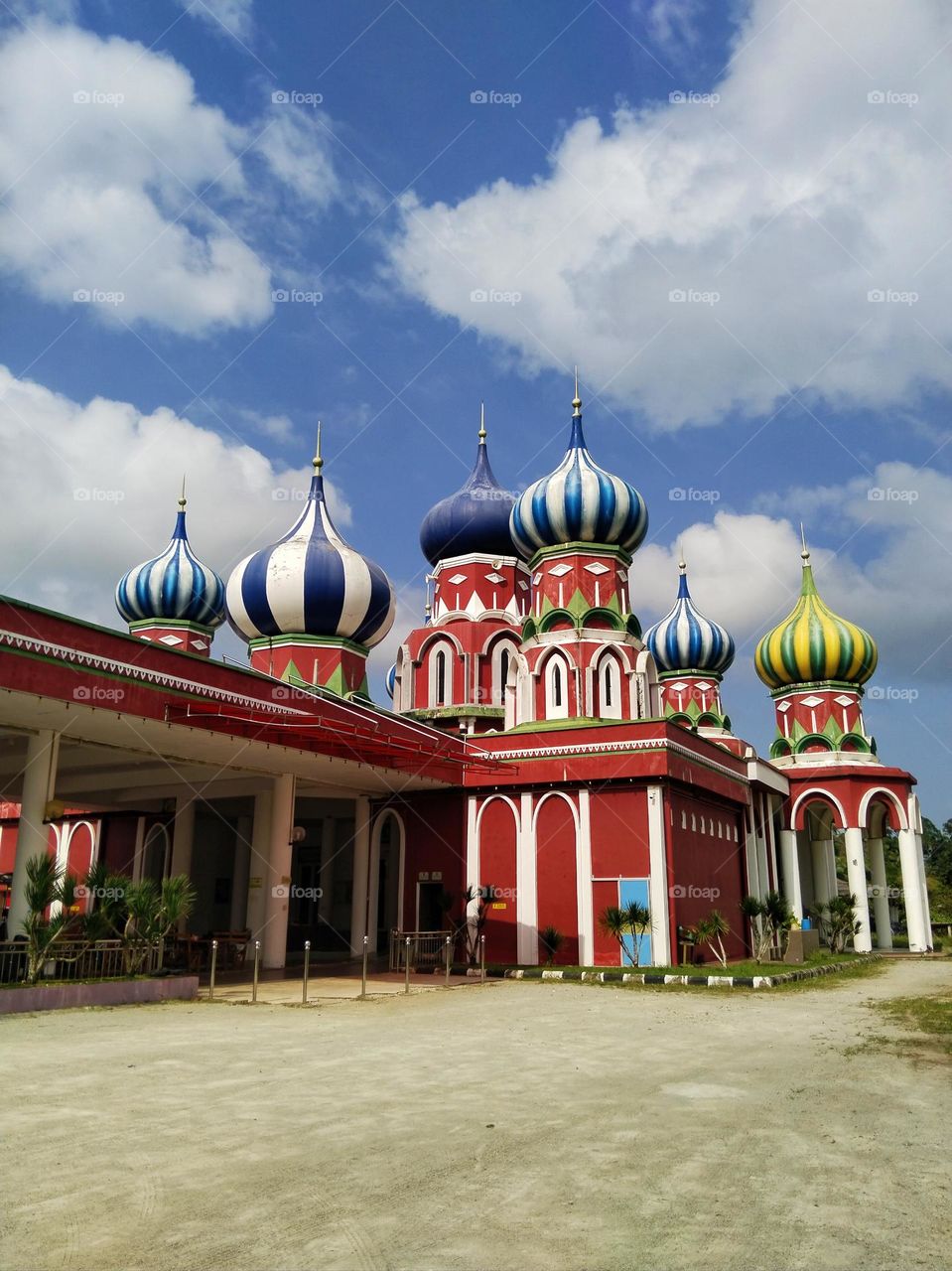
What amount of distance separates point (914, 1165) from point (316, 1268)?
4097mm

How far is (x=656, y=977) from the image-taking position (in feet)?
71.4

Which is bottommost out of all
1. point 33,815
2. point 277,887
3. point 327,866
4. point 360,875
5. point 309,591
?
point 277,887

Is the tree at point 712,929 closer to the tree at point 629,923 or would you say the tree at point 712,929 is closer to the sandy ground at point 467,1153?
the tree at point 629,923

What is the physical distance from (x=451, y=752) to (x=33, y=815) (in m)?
10.4

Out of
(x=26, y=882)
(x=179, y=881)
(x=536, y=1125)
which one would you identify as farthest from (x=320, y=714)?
(x=536, y=1125)

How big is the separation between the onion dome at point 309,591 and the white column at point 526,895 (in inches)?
383

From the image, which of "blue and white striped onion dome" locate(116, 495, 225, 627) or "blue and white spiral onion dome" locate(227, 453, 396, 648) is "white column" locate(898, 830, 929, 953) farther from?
"blue and white striped onion dome" locate(116, 495, 225, 627)

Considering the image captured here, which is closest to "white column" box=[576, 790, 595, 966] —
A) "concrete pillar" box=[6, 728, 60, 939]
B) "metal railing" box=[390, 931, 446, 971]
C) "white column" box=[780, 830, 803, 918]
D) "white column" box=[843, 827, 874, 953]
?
"metal railing" box=[390, 931, 446, 971]

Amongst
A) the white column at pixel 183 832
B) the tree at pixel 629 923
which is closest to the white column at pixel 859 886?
the tree at pixel 629 923

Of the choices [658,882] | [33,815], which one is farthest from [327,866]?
[33,815]

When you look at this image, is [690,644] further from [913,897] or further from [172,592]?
[172,592]

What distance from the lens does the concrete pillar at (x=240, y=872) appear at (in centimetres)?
2962

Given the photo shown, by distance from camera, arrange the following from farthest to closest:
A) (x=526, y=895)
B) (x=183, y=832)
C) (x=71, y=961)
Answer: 1. (x=183, y=832)
2. (x=526, y=895)
3. (x=71, y=961)

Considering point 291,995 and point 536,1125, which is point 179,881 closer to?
point 291,995
